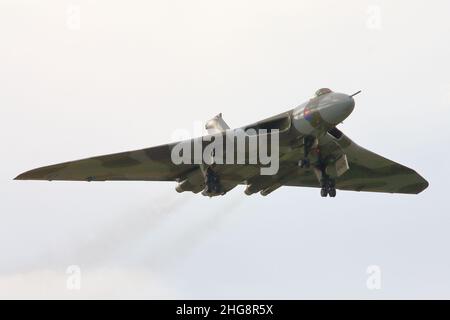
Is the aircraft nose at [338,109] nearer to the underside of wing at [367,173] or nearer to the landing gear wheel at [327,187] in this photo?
the underside of wing at [367,173]

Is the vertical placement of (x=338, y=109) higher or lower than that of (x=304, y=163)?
higher

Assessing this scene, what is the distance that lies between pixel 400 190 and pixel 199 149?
39.9 ft

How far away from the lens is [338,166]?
1671 inches

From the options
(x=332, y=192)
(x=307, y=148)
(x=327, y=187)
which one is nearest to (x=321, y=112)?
(x=307, y=148)

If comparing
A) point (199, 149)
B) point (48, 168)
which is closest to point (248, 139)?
point (199, 149)

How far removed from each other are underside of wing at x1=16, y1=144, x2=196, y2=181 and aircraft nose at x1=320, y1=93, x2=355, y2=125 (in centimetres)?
716

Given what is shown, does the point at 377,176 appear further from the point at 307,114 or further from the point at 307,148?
the point at 307,114

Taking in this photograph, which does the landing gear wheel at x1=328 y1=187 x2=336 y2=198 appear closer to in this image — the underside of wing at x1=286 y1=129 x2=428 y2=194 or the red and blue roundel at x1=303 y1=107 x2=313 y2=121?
the underside of wing at x1=286 y1=129 x2=428 y2=194

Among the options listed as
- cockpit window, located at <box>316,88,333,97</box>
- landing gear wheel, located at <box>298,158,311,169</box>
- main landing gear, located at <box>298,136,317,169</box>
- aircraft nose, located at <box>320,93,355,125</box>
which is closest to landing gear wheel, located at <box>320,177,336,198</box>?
main landing gear, located at <box>298,136,317,169</box>

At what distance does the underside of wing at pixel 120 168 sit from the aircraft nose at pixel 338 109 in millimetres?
7159

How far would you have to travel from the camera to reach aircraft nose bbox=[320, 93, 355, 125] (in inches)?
1518

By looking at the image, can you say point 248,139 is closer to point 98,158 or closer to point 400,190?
point 98,158

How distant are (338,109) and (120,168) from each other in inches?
411

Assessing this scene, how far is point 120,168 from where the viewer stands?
43750 millimetres
